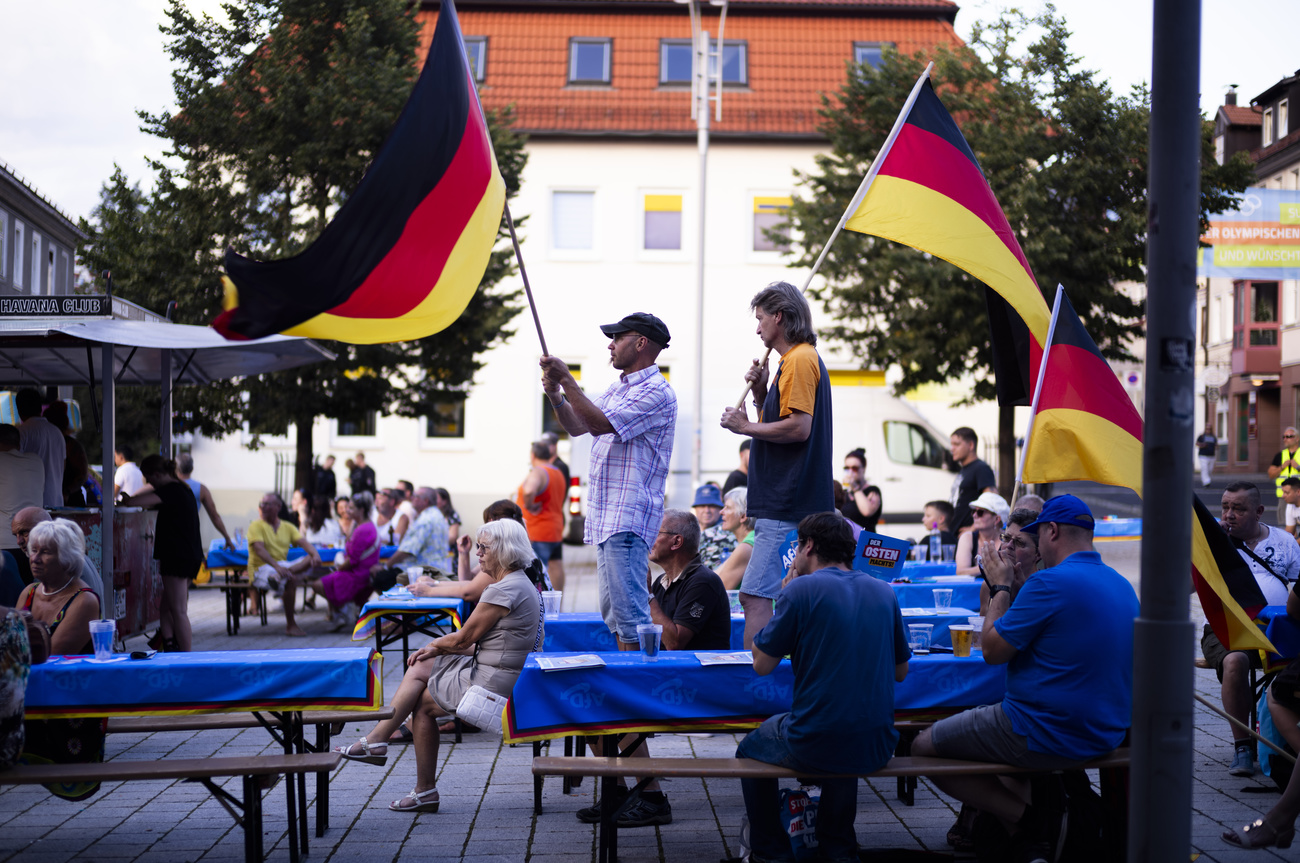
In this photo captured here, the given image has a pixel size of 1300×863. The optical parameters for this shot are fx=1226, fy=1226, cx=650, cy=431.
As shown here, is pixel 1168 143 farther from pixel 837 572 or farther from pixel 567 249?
pixel 567 249

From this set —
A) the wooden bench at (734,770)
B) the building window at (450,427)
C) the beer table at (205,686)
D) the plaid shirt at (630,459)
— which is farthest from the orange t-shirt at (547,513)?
the building window at (450,427)

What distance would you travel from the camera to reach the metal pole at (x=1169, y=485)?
3.54 m

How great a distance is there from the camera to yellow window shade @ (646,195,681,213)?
2948cm

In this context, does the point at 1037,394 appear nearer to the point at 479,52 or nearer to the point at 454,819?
the point at 454,819

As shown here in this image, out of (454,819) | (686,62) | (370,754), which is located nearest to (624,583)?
(454,819)

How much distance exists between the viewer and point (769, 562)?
18.5 feet

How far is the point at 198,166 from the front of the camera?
58.7 ft

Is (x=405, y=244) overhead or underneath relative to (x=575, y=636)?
overhead

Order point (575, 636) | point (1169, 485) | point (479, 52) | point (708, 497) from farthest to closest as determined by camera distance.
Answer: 1. point (479, 52)
2. point (708, 497)
3. point (575, 636)
4. point (1169, 485)

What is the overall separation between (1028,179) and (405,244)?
1670 cm

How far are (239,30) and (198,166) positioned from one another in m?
2.04

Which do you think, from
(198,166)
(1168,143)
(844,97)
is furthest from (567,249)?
(1168,143)

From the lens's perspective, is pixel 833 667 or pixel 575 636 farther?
pixel 575 636

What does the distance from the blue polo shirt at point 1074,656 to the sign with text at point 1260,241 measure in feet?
51.1
